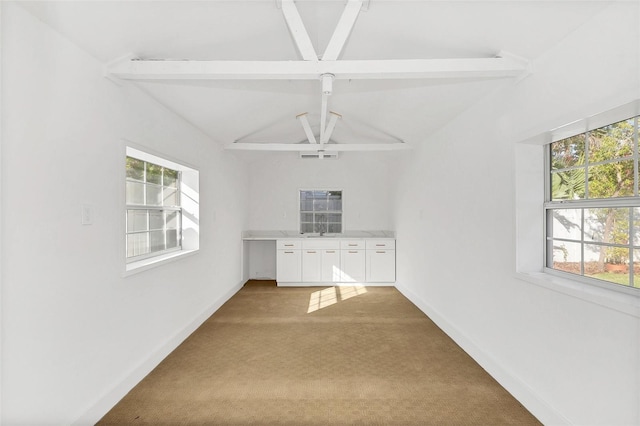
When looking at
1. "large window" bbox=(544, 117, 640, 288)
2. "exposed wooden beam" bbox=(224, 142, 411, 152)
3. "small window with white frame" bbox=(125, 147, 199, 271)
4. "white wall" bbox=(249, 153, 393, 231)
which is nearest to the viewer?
"large window" bbox=(544, 117, 640, 288)

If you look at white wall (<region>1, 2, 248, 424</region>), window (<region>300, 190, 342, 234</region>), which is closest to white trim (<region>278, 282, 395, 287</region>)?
window (<region>300, 190, 342, 234</region>)

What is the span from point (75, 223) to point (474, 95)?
3.33m

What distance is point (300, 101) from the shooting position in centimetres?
404

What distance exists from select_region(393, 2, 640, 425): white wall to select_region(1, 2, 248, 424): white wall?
3010mm

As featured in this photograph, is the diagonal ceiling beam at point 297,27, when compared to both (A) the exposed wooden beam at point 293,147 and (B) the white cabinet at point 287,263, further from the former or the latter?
(B) the white cabinet at point 287,263

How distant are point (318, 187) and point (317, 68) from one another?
471 cm

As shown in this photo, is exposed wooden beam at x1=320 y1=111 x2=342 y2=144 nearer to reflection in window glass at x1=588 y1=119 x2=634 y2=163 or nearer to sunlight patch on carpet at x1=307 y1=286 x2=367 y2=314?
sunlight patch on carpet at x1=307 y1=286 x2=367 y2=314

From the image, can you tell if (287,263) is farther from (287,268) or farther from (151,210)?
(151,210)

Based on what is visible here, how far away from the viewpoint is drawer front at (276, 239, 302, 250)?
6.28 metres

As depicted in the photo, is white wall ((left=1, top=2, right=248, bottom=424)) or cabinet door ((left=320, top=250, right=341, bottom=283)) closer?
white wall ((left=1, top=2, right=248, bottom=424))

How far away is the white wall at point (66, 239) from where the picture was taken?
165 cm

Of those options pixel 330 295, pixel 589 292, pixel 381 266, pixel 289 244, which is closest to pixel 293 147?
pixel 289 244

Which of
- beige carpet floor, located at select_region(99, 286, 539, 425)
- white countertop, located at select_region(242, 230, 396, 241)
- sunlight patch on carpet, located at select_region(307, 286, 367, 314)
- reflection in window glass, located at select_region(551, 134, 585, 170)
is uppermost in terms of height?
reflection in window glass, located at select_region(551, 134, 585, 170)

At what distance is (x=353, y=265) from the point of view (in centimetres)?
629
